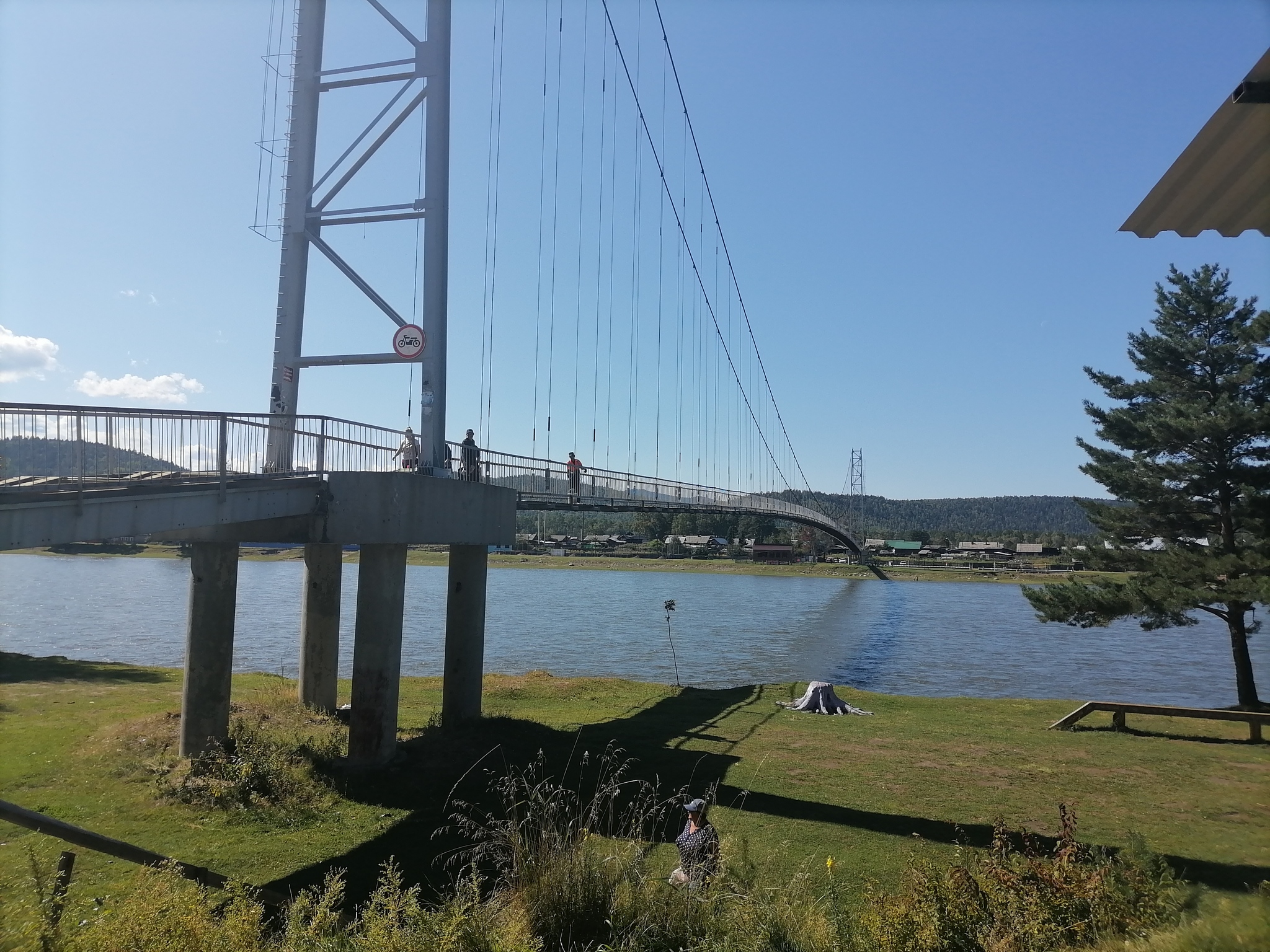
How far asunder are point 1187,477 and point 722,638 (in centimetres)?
2448

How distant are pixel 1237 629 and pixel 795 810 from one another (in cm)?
1695

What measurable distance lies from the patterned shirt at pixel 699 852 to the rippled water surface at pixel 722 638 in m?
21.3

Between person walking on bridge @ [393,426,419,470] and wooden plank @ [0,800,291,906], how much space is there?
8.16 m

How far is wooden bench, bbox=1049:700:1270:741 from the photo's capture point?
15078mm

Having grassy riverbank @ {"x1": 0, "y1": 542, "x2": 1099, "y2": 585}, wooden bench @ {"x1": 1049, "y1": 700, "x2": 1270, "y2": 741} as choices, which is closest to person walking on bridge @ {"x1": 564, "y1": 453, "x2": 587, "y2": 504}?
wooden bench @ {"x1": 1049, "y1": 700, "x2": 1270, "y2": 741}

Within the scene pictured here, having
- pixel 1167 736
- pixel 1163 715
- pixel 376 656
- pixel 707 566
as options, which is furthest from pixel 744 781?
pixel 707 566

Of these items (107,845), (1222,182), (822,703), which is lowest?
(822,703)

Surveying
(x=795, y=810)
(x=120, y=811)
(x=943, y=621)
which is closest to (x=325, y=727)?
(x=120, y=811)

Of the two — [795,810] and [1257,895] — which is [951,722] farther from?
[1257,895]

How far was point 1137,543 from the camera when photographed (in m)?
22.9

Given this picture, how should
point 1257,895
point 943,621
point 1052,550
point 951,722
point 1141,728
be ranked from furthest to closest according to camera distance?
1. point 1052,550
2. point 943,621
3. point 951,722
4. point 1141,728
5. point 1257,895

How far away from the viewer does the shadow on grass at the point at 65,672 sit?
1848 cm

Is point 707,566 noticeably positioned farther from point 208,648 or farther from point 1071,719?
point 208,648

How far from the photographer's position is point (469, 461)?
51.5ft
